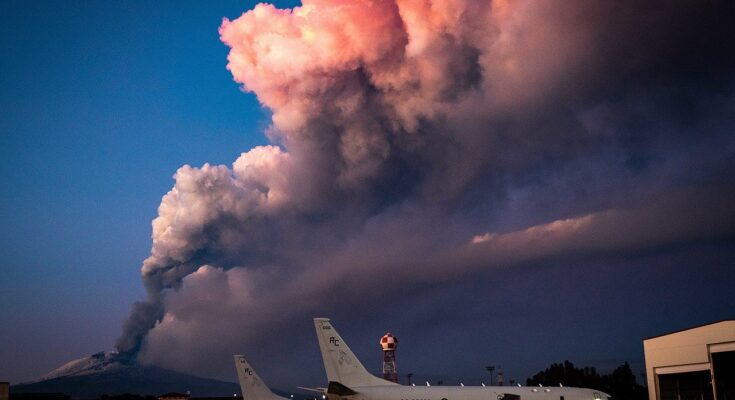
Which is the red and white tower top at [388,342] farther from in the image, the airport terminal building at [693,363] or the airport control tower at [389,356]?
the airport terminal building at [693,363]

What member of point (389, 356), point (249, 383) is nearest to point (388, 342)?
point (389, 356)

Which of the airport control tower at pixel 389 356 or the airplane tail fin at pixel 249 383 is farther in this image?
the airport control tower at pixel 389 356

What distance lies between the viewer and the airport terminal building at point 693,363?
55.0 m

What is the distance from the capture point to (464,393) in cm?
7012

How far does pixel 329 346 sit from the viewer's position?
238 ft

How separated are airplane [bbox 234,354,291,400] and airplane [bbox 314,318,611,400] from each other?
2310 centimetres

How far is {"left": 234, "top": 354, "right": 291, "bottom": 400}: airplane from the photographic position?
9106 cm

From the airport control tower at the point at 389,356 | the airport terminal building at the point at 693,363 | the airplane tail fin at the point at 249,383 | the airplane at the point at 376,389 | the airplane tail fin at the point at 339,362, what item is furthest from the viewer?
the airport control tower at the point at 389,356

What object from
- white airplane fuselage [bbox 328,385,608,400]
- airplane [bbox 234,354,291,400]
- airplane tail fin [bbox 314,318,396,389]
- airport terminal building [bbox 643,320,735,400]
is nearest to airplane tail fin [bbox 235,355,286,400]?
airplane [bbox 234,354,291,400]

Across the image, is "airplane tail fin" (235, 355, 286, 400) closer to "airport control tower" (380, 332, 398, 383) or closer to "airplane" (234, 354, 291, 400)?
"airplane" (234, 354, 291, 400)

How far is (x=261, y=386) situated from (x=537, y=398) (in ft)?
134

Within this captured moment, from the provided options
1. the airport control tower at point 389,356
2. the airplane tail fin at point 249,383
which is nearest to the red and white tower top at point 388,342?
the airport control tower at point 389,356

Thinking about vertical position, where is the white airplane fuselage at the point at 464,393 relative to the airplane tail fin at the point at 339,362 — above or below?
below

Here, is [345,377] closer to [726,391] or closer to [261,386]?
[261,386]
